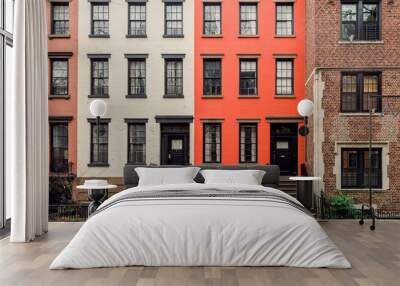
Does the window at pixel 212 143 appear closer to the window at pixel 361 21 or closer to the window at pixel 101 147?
the window at pixel 101 147

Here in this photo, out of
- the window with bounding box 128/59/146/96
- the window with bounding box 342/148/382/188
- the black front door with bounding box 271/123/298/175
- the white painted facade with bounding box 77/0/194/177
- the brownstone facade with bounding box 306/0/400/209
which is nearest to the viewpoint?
the brownstone facade with bounding box 306/0/400/209

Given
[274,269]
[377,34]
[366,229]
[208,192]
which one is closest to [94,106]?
[208,192]

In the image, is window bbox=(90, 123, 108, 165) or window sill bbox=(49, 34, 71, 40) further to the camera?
window sill bbox=(49, 34, 71, 40)

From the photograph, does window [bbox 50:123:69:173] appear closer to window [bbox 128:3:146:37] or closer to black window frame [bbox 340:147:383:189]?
window [bbox 128:3:146:37]

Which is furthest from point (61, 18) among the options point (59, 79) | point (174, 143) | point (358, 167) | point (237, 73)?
point (358, 167)

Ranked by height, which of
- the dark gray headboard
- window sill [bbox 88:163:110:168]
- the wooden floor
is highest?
the dark gray headboard

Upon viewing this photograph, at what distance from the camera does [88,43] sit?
1259 centimetres

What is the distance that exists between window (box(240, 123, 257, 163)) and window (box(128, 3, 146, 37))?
12.4 ft

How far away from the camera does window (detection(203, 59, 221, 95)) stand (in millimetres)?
12445

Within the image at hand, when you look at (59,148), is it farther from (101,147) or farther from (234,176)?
(234,176)

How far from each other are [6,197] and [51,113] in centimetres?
591

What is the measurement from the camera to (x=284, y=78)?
12.3 meters

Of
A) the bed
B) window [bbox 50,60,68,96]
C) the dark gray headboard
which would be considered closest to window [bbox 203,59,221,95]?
window [bbox 50,60,68,96]

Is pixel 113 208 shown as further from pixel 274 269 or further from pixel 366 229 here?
pixel 366 229
